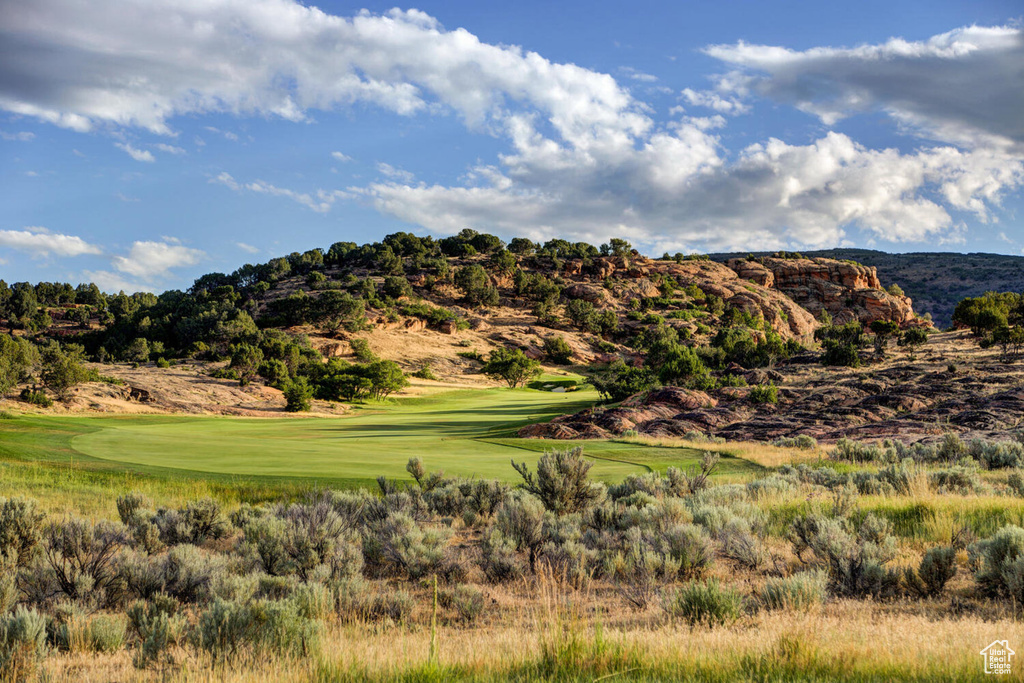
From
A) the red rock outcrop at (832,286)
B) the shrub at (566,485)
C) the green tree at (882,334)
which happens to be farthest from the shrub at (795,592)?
the red rock outcrop at (832,286)

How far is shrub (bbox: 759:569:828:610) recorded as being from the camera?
22.3ft

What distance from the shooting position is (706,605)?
22.1 ft

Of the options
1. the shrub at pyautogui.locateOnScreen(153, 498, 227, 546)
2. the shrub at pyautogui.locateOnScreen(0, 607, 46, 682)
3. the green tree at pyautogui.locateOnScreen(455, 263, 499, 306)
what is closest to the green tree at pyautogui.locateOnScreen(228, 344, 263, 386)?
the green tree at pyautogui.locateOnScreen(455, 263, 499, 306)

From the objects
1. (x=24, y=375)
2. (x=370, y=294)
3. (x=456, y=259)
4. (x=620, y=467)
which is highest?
(x=456, y=259)

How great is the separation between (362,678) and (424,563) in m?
4.21

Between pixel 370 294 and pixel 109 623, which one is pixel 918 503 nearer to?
pixel 109 623

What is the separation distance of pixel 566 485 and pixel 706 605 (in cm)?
583

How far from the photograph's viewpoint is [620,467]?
1966 cm

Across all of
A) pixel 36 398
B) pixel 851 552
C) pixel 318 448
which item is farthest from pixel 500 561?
pixel 36 398

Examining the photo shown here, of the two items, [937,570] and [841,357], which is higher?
[841,357]

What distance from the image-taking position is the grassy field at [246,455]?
1566cm

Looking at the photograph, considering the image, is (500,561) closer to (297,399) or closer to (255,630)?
(255,630)

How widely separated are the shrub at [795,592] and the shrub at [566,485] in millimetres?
5308

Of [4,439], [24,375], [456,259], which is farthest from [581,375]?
[4,439]
